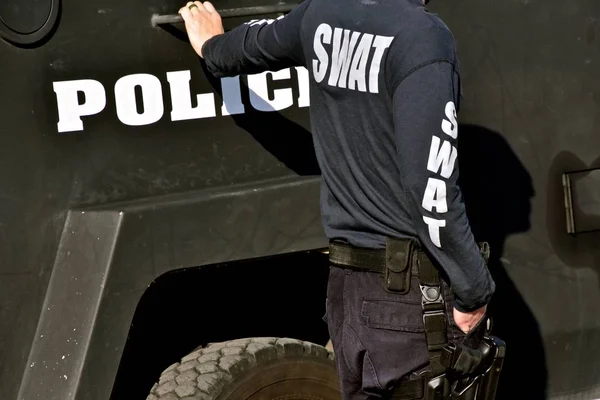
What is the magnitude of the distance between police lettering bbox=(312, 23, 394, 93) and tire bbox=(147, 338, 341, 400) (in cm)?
84

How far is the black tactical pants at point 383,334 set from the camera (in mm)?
2836

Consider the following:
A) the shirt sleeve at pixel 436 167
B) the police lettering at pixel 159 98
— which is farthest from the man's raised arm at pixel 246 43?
the shirt sleeve at pixel 436 167

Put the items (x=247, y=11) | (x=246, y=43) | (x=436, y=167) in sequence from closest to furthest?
1. (x=436, y=167)
2. (x=246, y=43)
3. (x=247, y=11)

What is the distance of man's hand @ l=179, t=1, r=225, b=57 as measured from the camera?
3033 mm

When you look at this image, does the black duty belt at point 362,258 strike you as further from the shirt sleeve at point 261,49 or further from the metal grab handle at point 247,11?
the metal grab handle at point 247,11

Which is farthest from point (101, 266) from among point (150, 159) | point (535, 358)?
point (535, 358)

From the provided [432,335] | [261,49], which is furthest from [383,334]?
[261,49]

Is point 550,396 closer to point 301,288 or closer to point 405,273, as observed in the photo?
point 301,288

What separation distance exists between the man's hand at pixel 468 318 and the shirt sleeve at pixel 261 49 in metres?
0.77

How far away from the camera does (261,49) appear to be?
296cm

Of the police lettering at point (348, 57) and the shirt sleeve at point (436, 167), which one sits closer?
the shirt sleeve at point (436, 167)

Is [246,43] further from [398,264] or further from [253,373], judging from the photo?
[253,373]

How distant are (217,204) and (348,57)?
0.57m

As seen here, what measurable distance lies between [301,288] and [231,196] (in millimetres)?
531
